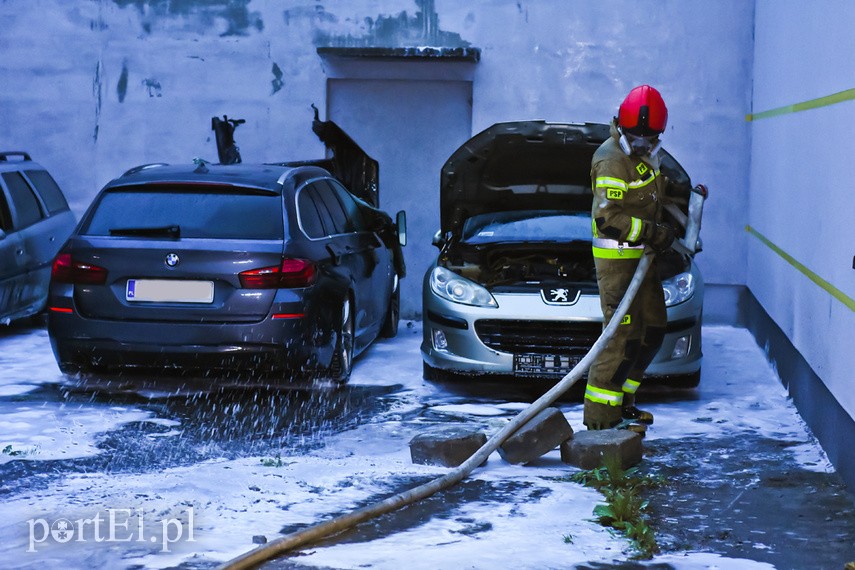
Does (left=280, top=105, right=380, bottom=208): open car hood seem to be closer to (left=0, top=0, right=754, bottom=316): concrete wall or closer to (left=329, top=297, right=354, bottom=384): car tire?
(left=0, top=0, right=754, bottom=316): concrete wall

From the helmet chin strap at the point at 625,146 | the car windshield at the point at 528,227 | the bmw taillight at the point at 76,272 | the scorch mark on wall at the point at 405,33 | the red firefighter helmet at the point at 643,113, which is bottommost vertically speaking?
the bmw taillight at the point at 76,272

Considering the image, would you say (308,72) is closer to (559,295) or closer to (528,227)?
(528,227)

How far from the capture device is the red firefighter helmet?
7734 mm

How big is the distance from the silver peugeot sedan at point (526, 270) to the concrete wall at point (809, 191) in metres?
0.84

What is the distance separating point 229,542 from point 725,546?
2.13 m

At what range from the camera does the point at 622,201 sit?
7.83m

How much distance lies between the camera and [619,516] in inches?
234

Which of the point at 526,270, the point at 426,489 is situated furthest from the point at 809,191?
the point at 426,489

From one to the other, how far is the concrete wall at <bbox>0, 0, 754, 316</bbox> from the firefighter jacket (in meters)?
5.48

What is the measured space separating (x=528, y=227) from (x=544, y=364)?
4.93ft

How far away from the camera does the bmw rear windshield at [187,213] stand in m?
8.82

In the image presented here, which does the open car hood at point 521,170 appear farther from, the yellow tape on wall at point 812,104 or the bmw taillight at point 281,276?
the bmw taillight at point 281,276

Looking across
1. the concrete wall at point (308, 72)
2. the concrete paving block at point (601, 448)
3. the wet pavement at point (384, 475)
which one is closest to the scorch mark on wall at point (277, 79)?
the concrete wall at point (308, 72)

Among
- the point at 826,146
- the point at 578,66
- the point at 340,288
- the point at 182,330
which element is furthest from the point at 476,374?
the point at 578,66
